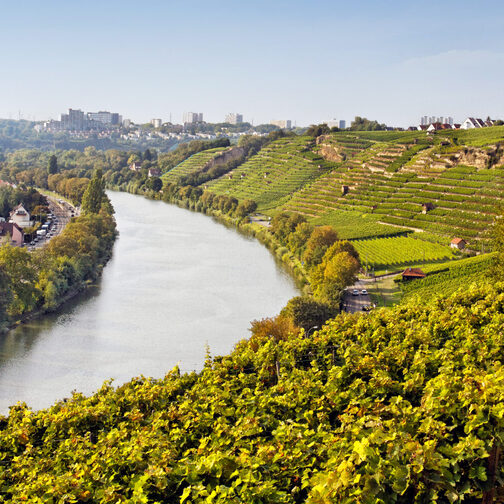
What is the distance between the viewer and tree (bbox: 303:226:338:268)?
31559mm

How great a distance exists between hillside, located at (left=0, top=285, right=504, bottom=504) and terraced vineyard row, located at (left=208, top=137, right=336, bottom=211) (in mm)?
48710

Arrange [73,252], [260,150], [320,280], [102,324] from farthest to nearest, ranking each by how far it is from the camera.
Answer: [260,150]
[73,252]
[320,280]
[102,324]

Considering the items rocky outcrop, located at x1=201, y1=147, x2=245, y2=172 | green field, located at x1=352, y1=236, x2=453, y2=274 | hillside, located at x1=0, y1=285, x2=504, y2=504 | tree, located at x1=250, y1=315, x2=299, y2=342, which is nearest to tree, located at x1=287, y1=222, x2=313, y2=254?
green field, located at x1=352, y1=236, x2=453, y2=274

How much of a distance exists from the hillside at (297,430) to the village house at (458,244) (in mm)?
24608

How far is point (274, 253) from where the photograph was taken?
3969 cm

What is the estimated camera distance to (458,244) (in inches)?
1352

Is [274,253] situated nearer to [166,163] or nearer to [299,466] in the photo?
[299,466]

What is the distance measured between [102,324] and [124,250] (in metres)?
16.7

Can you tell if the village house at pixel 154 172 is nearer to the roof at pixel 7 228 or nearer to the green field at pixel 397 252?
the roof at pixel 7 228

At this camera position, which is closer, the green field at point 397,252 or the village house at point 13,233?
the green field at point 397,252

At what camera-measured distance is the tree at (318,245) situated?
31.6 metres

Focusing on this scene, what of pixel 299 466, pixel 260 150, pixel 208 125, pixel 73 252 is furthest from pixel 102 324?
pixel 208 125

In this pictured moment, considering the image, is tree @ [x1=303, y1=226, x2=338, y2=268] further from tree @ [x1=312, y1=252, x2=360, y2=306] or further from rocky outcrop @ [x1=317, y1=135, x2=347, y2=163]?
rocky outcrop @ [x1=317, y1=135, x2=347, y2=163]

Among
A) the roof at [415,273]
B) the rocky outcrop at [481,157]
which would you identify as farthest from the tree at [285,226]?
the rocky outcrop at [481,157]
